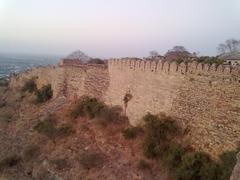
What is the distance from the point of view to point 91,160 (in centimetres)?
1309

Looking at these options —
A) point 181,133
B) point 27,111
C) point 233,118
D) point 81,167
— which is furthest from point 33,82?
point 233,118

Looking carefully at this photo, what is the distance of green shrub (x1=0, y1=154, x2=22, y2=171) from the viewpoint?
1495cm

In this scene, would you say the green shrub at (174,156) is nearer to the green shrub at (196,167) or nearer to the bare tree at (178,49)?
the green shrub at (196,167)

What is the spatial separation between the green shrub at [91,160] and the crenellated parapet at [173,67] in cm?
354

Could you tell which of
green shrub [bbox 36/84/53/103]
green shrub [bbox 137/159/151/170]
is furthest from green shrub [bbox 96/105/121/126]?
green shrub [bbox 36/84/53/103]

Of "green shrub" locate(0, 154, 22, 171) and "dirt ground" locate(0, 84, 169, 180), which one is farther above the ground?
"dirt ground" locate(0, 84, 169, 180)

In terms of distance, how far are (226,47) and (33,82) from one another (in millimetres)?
16496

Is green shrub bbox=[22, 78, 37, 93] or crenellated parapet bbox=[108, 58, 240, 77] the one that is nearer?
crenellated parapet bbox=[108, 58, 240, 77]

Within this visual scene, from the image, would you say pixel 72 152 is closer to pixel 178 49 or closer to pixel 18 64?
pixel 178 49

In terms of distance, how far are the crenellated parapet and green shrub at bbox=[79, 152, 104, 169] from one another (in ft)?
11.6

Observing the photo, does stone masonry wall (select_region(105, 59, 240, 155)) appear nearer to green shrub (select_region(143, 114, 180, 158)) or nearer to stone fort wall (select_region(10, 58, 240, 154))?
stone fort wall (select_region(10, 58, 240, 154))

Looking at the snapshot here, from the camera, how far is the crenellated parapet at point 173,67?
10344mm

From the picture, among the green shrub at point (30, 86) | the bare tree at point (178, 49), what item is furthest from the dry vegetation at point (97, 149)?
the bare tree at point (178, 49)

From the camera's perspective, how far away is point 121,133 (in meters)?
14.2
